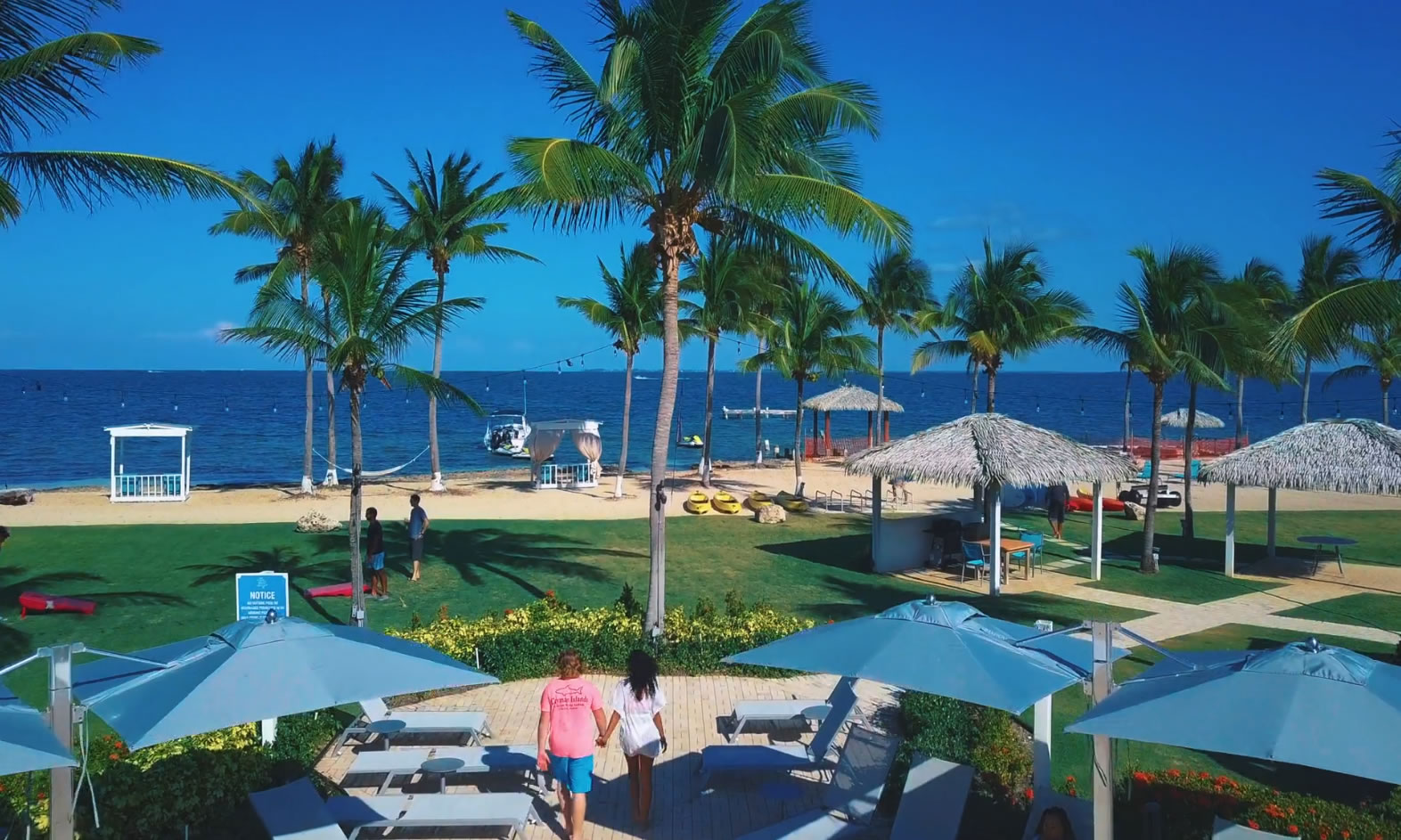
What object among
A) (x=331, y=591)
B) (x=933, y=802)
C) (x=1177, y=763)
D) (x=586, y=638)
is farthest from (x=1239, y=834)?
(x=331, y=591)

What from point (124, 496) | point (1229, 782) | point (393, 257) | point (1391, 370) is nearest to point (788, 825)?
point (1229, 782)

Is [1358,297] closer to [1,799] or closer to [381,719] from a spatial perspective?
[381,719]

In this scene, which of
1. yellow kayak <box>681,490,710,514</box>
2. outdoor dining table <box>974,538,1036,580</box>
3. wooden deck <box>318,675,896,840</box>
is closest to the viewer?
wooden deck <box>318,675,896,840</box>

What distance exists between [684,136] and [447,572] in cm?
845

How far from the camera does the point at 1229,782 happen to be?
7.55 m

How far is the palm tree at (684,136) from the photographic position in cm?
1193

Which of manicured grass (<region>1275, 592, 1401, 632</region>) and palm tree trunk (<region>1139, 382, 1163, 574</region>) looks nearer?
manicured grass (<region>1275, 592, 1401, 632</region>)

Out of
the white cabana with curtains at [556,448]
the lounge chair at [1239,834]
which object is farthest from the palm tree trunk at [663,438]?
the white cabana with curtains at [556,448]

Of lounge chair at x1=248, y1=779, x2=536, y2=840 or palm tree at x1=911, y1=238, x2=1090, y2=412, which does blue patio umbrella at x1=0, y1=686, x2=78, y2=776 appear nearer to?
lounge chair at x1=248, y1=779, x2=536, y2=840

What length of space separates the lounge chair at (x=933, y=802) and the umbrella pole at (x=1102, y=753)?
1.53 metres

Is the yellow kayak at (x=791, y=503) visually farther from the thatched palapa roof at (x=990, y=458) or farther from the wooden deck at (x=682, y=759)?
the wooden deck at (x=682, y=759)

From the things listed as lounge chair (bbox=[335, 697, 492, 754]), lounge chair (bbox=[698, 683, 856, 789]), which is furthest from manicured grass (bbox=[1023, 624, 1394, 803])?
lounge chair (bbox=[335, 697, 492, 754])

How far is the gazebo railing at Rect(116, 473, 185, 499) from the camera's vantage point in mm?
26188

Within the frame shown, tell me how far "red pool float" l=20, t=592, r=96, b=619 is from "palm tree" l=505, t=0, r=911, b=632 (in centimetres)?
767
